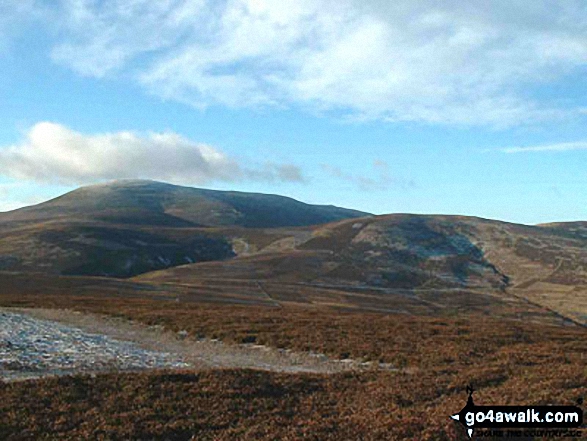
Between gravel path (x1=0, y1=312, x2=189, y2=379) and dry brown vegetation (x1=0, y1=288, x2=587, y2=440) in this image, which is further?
gravel path (x1=0, y1=312, x2=189, y2=379)

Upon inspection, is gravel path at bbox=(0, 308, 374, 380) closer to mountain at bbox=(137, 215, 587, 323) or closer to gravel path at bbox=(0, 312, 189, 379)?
gravel path at bbox=(0, 312, 189, 379)

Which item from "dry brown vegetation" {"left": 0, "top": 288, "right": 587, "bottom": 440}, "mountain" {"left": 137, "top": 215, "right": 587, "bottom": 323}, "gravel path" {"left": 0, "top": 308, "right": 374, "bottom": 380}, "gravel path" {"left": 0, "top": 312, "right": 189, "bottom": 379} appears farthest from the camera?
"mountain" {"left": 137, "top": 215, "right": 587, "bottom": 323}

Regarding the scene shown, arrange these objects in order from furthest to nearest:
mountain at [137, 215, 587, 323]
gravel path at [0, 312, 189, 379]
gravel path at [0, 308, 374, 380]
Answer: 1. mountain at [137, 215, 587, 323]
2. gravel path at [0, 308, 374, 380]
3. gravel path at [0, 312, 189, 379]

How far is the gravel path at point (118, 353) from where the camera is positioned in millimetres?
24234

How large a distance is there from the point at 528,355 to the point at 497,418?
17.3m

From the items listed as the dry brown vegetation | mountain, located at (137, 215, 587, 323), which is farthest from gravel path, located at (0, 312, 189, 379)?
mountain, located at (137, 215, 587, 323)

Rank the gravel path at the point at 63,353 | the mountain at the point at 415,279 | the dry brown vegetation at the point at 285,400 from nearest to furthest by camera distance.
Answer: the dry brown vegetation at the point at 285,400
the gravel path at the point at 63,353
the mountain at the point at 415,279

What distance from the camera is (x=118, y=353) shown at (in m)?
28.6

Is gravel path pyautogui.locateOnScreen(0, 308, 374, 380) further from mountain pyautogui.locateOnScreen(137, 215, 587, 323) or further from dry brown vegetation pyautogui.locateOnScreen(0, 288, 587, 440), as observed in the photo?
mountain pyautogui.locateOnScreen(137, 215, 587, 323)

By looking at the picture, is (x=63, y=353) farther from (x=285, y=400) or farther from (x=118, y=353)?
(x=285, y=400)

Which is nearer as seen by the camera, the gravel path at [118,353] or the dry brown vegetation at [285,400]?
the dry brown vegetation at [285,400]

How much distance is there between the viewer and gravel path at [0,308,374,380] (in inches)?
954

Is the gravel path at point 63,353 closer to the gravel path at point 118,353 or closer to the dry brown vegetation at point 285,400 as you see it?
the gravel path at point 118,353

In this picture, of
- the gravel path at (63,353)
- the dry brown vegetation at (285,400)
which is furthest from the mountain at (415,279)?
the dry brown vegetation at (285,400)
